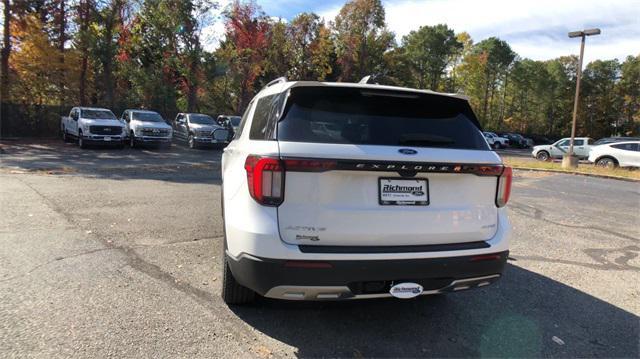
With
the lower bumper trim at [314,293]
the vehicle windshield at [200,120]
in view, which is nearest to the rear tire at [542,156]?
the vehicle windshield at [200,120]

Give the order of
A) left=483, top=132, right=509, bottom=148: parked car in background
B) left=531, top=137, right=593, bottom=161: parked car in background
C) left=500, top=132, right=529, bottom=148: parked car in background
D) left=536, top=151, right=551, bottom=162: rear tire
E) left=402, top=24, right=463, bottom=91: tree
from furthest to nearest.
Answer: left=402, top=24, right=463, bottom=91: tree → left=500, top=132, right=529, bottom=148: parked car in background → left=483, top=132, right=509, bottom=148: parked car in background → left=536, top=151, right=551, bottom=162: rear tire → left=531, top=137, right=593, bottom=161: parked car in background

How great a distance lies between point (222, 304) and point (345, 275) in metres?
1.45

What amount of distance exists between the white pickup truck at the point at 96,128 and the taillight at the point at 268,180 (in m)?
19.1

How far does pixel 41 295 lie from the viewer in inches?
154

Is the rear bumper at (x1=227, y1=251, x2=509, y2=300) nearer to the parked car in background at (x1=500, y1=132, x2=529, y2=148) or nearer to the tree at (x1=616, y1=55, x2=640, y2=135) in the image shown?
the parked car in background at (x1=500, y1=132, x2=529, y2=148)

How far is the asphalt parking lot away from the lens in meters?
3.26

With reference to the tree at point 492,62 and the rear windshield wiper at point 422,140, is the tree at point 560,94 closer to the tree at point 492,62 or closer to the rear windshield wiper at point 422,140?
the tree at point 492,62

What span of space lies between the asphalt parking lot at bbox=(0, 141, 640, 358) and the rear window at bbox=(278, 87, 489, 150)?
1.50 m

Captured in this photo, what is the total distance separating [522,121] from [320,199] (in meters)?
79.7

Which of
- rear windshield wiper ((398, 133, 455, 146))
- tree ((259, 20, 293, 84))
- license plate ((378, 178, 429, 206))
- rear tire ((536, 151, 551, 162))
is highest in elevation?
tree ((259, 20, 293, 84))

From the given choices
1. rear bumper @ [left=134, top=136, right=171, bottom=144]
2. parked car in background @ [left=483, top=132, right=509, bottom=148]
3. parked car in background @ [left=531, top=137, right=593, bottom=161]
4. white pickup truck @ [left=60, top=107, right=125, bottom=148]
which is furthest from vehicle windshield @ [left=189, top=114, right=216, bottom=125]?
parked car in background @ [left=483, top=132, right=509, bottom=148]

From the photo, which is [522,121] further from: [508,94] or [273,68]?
[273,68]

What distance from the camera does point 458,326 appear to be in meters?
3.70

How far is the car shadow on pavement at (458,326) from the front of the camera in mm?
3301
